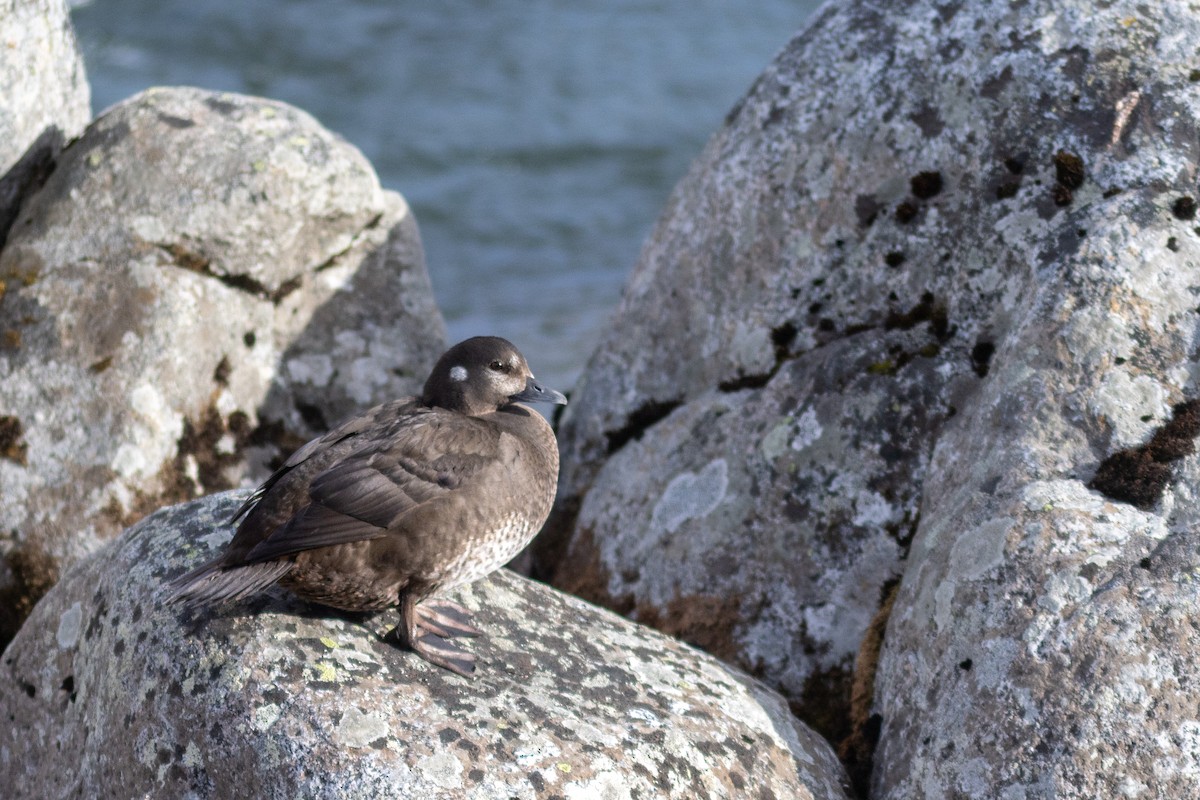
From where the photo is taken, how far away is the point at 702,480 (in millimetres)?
5723

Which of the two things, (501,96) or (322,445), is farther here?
(501,96)

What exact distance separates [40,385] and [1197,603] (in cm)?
526

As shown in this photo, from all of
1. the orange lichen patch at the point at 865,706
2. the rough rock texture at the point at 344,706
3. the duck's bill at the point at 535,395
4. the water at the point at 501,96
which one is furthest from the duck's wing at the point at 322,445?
the water at the point at 501,96

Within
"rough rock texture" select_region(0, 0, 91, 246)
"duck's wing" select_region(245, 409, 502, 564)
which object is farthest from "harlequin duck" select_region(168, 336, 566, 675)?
"rough rock texture" select_region(0, 0, 91, 246)

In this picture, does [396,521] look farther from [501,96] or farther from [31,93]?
[501,96]

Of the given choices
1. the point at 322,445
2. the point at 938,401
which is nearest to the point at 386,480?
the point at 322,445

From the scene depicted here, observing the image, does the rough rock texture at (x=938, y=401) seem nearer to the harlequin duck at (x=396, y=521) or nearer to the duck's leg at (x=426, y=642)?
the harlequin duck at (x=396, y=521)

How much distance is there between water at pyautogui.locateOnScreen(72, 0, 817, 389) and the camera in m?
13.3

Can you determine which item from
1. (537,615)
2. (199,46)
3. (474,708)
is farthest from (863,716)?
(199,46)

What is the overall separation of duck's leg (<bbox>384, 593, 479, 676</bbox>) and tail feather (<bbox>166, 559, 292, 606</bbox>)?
1.46 ft

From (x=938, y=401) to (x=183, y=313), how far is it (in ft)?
12.5

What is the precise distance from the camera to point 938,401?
5227mm

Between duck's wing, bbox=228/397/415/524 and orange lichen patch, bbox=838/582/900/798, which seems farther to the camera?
orange lichen patch, bbox=838/582/900/798

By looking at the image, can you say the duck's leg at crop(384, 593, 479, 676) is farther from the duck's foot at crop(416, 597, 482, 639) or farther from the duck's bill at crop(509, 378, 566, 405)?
the duck's bill at crop(509, 378, 566, 405)
